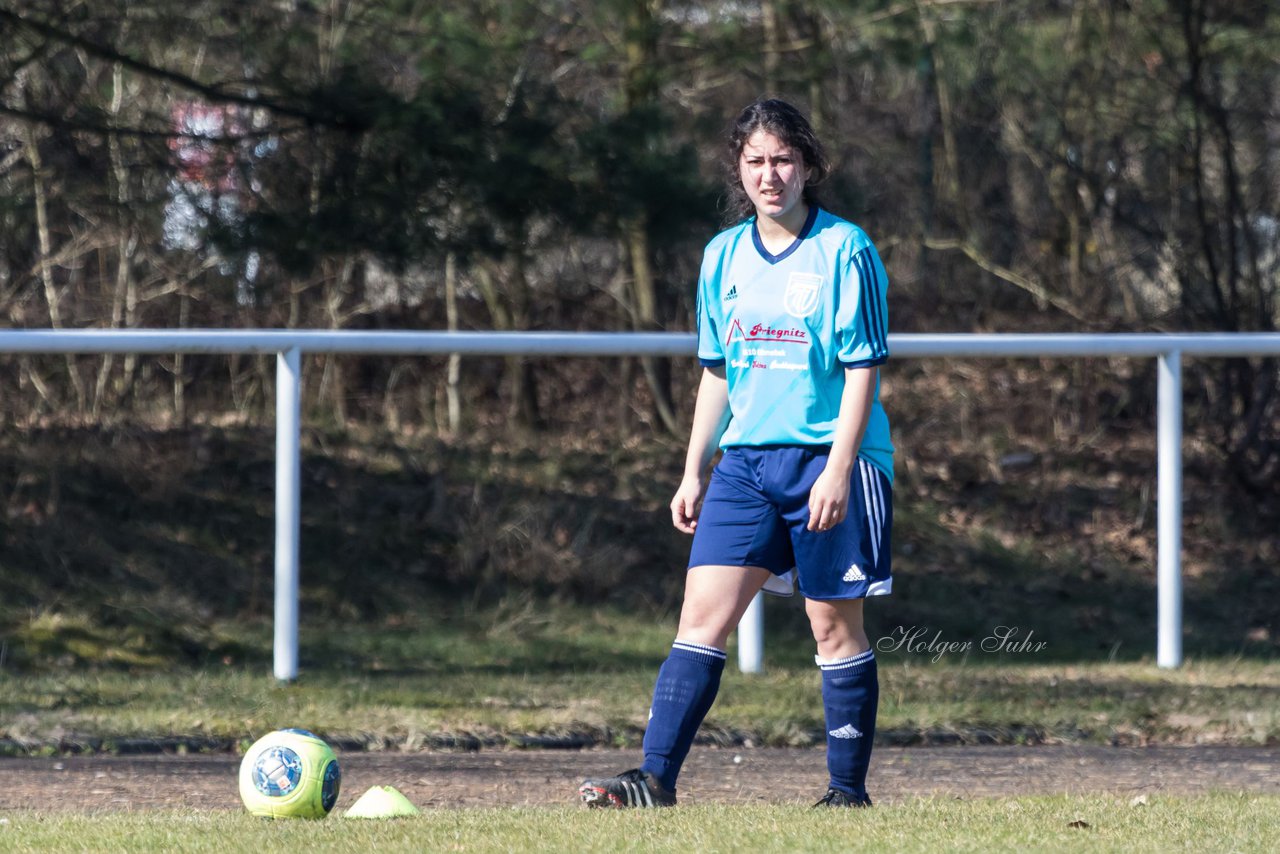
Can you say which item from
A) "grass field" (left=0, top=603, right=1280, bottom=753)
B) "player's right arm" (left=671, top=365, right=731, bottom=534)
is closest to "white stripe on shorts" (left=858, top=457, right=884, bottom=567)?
"player's right arm" (left=671, top=365, right=731, bottom=534)

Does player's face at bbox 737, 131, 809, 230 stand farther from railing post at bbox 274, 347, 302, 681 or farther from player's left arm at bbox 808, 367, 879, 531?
railing post at bbox 274, 347, 302, 681

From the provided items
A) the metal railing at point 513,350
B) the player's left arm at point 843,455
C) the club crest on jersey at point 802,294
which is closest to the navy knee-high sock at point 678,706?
the player's left arm at point 843,455

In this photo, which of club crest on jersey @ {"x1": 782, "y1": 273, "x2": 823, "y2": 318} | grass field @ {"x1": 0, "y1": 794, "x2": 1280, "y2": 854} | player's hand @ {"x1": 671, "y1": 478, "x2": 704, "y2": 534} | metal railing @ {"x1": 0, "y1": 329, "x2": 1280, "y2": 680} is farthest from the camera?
metal railing @ {"x1": 0, "y1": 329, "x2": 1280, "y2": 680}

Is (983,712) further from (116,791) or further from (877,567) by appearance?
(116,791)

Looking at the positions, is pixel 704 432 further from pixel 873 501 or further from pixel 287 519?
pixel 287 519

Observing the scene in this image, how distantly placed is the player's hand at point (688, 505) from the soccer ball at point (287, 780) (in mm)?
1138

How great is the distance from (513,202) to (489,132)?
395mm

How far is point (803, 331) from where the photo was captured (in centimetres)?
407

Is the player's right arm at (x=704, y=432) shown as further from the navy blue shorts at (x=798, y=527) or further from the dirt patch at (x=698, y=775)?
the dirt patch at (x=698, y=775)

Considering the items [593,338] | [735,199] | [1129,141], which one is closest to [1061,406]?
[1129,141]

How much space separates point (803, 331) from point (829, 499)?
430 millimetres

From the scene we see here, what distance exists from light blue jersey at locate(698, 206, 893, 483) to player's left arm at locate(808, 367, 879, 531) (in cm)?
4

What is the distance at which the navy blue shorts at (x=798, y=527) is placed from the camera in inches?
161

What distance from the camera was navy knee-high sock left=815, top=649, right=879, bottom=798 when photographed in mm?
4238
